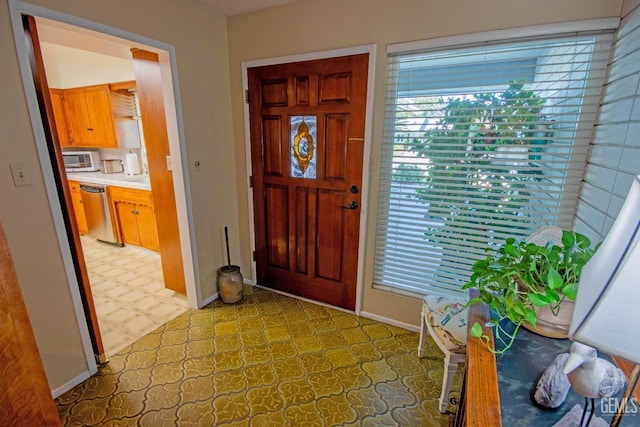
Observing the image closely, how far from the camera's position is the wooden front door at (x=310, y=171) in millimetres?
2094

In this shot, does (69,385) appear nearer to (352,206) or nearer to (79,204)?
(352,206)

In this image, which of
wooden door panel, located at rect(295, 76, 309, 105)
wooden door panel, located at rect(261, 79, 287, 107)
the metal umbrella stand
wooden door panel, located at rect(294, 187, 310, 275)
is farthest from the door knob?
the metal umbrella stand

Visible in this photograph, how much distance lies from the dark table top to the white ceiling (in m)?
2.42

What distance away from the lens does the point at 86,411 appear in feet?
5.05

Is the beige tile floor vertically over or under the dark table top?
under

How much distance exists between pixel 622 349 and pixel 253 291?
2.63m

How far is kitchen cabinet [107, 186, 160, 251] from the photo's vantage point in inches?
133

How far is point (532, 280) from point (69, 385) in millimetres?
2387

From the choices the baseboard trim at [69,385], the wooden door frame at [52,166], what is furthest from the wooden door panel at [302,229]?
the baseboard trim at [69,385]

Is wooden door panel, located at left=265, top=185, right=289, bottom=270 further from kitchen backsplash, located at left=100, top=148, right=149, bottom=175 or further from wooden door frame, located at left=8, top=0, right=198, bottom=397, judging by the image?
kitchen backsplash, located at left=100, top=148, right=149, bottom=175

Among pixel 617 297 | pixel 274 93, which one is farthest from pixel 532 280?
pixel 274 93

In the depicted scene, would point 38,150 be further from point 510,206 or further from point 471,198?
point 510,206

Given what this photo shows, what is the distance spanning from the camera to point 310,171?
7.59 feet

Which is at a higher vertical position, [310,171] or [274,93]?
[274,93]
